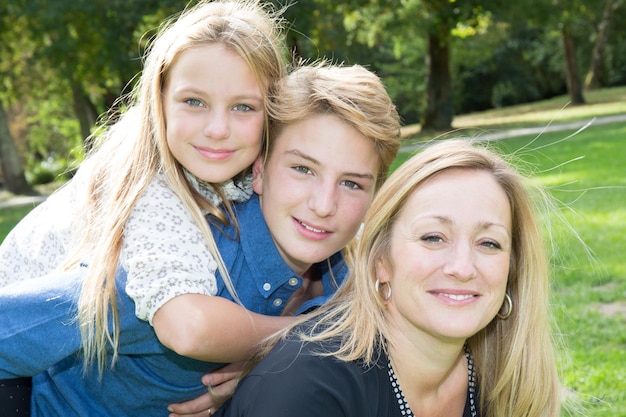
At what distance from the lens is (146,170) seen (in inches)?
131

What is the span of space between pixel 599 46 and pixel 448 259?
37.4m

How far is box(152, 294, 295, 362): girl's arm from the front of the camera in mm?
2838

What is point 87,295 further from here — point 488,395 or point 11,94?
point 11,94

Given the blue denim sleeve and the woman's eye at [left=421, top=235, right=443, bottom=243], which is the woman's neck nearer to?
the woman's eye at [left=421, top=235, right=443, bottom=243]

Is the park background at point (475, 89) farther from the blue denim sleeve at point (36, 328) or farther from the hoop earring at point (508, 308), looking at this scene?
the blue denim sleeve at point (36, 328)

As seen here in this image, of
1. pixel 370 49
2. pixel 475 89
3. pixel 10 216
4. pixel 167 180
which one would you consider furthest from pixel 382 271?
pixel 475 89

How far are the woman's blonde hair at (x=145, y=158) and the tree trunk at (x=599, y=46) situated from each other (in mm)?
33021

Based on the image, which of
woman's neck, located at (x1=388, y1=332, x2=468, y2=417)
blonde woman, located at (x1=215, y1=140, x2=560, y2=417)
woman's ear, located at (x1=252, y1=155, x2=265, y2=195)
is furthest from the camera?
woman's ear, located at (x1=252, y1=155, x2=265, y2=195)

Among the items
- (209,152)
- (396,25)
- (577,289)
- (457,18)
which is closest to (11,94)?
(396,25)

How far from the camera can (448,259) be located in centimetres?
278

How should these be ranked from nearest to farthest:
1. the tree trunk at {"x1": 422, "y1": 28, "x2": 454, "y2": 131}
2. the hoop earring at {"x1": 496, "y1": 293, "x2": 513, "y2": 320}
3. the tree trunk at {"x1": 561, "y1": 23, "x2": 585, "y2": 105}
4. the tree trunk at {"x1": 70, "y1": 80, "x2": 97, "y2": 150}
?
1. the hoop earring at {"x1": 496, "y1": 293, "x2": 513, "y2": 320}
2. the tree trunk at {"x1": 70, "y1": 80, "x2": 97, "y2": 150}
3. the tree trunk at {"x1": 422, "y1": 28, "x2": 454, "y2": 131}
4. the tree trunk at {"x1": 561, "y1": 23, "x2": 585, "y2": 105}

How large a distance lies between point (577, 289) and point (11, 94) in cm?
2341

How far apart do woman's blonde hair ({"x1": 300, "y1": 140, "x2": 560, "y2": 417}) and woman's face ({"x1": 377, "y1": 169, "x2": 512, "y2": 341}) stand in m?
0.06

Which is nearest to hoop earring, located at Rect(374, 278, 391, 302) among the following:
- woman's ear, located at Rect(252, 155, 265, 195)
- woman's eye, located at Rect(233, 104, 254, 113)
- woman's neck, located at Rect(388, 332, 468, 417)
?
woman's neck, located at Rect(388, 332, 468, 417)
